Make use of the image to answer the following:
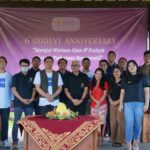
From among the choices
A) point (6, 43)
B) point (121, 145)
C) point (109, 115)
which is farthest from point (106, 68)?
point (6, 43)

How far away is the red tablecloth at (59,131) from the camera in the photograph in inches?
241

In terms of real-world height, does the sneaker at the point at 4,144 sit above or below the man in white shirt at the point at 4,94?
below

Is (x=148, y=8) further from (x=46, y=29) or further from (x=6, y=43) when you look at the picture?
(x=6, y=43)

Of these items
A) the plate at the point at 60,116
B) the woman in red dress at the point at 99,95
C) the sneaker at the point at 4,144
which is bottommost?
the sneaker at the point at 4,144

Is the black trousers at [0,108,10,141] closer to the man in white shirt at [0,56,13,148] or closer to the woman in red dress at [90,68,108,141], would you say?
the man in white shirt at [0,56,13,148]

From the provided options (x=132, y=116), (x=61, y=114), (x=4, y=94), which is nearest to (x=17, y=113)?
(x=4, y=94)

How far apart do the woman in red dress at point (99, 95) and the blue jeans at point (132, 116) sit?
70 centimetres

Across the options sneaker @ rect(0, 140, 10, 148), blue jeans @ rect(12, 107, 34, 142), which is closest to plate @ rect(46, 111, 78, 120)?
blue jeans @ rect(12, 107, 34, 142)

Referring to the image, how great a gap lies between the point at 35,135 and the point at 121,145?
2322 mm

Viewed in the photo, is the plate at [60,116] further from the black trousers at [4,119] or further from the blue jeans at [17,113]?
the black trousers at [4,119]

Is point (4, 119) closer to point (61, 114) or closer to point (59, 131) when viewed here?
point (61, 114)

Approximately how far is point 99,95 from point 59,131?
1939mm

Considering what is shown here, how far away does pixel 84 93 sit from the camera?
7.88m

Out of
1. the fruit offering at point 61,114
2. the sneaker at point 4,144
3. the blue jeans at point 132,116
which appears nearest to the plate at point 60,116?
the fruit offering at point 61,114
